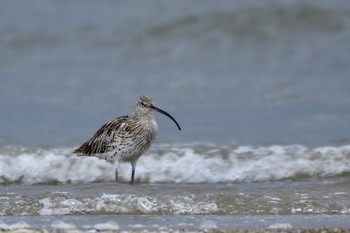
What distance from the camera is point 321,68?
19578 millimetres

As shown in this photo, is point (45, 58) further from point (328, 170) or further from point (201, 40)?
point (328, 170)

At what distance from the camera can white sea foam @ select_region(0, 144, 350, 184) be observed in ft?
42.9

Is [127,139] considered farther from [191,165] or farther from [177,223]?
[177,223]

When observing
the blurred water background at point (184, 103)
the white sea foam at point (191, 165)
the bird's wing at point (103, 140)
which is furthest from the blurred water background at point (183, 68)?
the bird's wing at point (103, 140)

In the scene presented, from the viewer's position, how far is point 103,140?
12.7m

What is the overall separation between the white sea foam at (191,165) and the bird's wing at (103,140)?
43 centimetres

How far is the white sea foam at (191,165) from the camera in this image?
42.9ft

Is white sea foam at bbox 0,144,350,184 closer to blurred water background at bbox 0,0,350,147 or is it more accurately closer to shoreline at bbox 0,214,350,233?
blurred water background at bbox 0,0,350,147

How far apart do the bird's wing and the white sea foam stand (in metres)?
0.43

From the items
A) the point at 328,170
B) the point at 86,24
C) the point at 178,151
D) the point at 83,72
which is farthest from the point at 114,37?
the point at 328,170

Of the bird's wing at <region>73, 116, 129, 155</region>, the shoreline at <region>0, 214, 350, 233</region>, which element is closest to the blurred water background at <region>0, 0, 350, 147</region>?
the bird's wing at <region>73, 116, 129, 155</region>

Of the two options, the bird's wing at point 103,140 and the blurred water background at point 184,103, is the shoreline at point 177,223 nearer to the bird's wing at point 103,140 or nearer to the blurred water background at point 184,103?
the blurred water background at point 184,103

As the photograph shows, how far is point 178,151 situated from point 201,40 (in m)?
7.70

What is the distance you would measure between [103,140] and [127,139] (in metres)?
0.27
